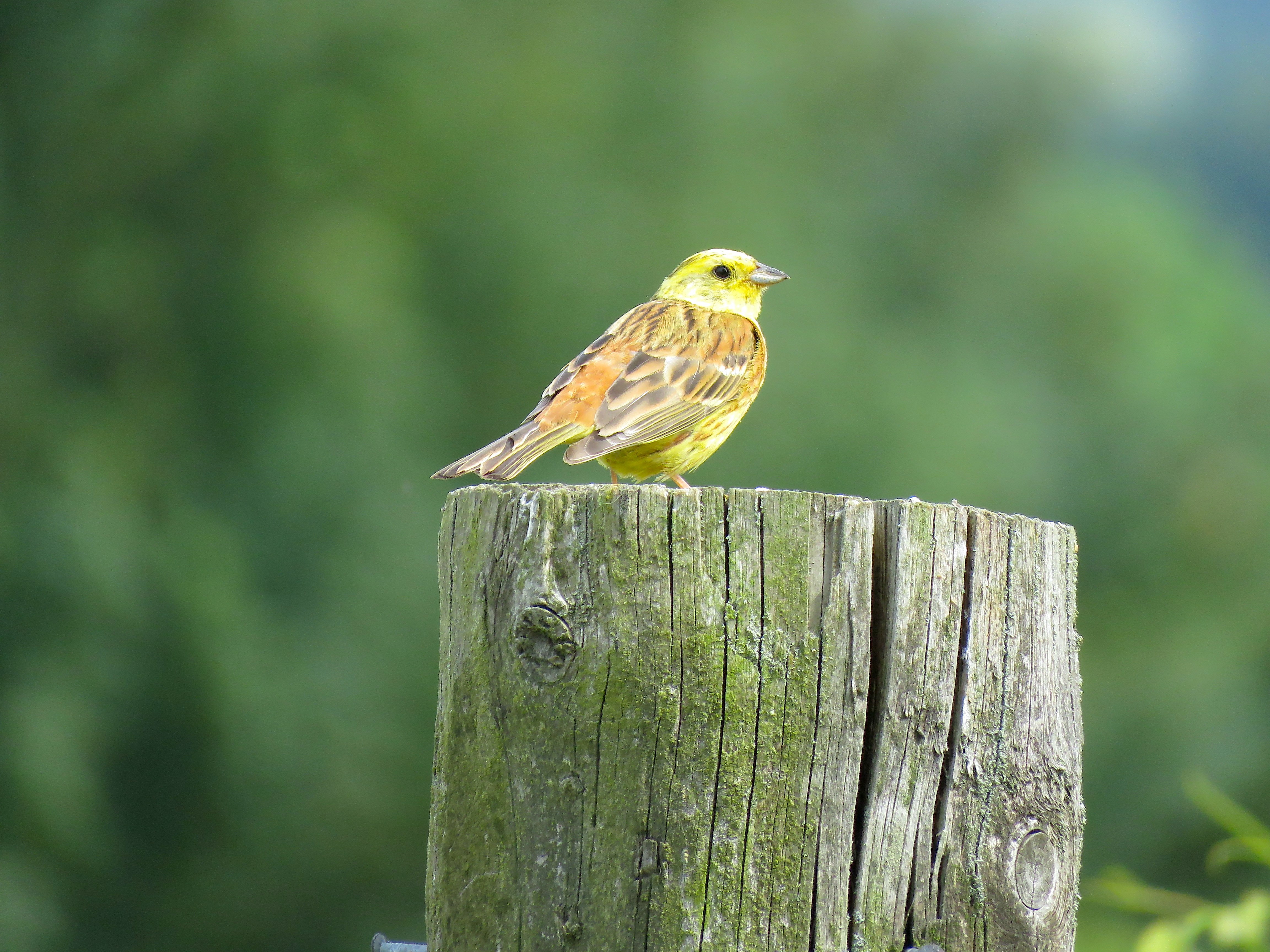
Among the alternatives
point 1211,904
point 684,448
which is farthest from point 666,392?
point 1211,904

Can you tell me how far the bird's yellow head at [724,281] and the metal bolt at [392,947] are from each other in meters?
3.23

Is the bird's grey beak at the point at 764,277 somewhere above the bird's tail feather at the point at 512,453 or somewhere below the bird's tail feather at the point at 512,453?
above

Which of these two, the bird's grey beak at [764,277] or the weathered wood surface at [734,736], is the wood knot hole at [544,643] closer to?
the weathered wood surface at [734,736]

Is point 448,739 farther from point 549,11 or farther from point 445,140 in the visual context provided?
point 549,11

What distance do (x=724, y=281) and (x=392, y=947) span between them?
3374 millimetres

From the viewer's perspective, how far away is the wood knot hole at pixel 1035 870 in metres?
2.23

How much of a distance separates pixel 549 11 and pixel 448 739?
1076cm

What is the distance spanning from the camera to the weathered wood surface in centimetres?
209

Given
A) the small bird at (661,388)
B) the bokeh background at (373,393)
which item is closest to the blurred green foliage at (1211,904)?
the small bird at (661,388)

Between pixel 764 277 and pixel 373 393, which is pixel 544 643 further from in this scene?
pixel 373 393

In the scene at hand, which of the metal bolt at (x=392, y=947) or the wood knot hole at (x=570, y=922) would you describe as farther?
the metal bolt at (x=392, y=947)

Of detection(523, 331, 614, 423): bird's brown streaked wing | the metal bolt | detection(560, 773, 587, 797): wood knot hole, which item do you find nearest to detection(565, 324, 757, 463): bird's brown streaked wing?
detection(523, 331, 614, 423): bird's brown streaked wing

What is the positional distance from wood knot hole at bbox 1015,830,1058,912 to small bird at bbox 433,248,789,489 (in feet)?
5.48

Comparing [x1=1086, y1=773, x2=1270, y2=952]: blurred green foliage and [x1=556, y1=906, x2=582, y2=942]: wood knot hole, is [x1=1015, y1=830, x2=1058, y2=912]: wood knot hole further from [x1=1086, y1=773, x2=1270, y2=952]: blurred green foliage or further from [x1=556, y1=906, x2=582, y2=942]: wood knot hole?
[x1=556, y1=906, x2=582, y2=942]: wood knot hole
